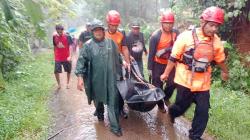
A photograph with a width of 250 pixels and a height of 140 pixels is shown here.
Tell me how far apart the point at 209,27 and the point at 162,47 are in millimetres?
1995

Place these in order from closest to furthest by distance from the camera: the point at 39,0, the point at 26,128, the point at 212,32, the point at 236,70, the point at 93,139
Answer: the point at 39,0, the point at 212,32, the point at 93,139, the point at 26,128, the point at 236,70

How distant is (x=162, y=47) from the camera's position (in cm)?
692

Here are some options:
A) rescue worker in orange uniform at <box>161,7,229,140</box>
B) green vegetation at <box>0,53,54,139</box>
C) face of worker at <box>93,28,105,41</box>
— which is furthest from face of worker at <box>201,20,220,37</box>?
green vegetation at <box>0,53,54,139</box>

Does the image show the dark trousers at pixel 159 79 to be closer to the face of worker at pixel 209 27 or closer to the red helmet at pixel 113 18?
the red helmet at pixel 113 18

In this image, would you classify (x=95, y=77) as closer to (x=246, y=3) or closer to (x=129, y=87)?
(x=129, y=87)

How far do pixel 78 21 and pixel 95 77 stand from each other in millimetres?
44443

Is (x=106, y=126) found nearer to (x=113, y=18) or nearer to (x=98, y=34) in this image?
(x=98, y=34)

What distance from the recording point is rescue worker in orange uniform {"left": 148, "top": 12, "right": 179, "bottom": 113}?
664cm

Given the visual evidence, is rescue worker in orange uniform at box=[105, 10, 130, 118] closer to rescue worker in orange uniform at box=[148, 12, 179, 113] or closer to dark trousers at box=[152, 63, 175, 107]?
rescue worker in orange uniform at box=[148, 12, 179, 113]

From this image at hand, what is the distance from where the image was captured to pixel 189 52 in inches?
206

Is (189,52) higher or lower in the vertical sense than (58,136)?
higher

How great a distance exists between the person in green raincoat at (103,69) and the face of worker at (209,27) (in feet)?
5.37

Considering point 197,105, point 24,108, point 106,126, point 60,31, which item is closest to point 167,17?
point 197,105

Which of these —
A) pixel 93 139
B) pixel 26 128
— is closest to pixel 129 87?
pixel 93 139
